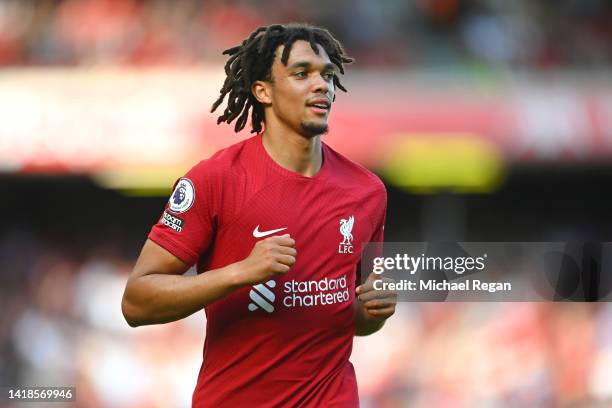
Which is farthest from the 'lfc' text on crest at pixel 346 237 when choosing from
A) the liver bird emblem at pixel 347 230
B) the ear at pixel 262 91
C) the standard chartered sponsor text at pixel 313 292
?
the ear at pixel 262 91

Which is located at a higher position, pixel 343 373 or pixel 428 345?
pixel 428 345

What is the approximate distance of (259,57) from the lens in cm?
438

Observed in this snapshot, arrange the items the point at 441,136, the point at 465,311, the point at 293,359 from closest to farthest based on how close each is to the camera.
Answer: the point at 293,359 < the point at 465,311 < the point at 441,136

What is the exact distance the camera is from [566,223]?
1099 cm

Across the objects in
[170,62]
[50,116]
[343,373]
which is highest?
[170,62]

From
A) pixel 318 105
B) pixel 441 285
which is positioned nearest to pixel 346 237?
pixel 318 105

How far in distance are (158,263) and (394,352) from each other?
220 inches

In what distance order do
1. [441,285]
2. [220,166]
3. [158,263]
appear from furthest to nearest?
[441,285], [220,166], [158,263]

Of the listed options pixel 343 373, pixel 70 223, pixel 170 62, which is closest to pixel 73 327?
pixel 70 223

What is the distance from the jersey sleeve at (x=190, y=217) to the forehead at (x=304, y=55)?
1.95 feet

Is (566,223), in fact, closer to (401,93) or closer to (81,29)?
(401,93)

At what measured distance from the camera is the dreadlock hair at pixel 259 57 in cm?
431

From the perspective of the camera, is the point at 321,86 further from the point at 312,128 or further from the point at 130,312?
the point at 130,312

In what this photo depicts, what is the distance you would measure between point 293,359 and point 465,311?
5413mm
